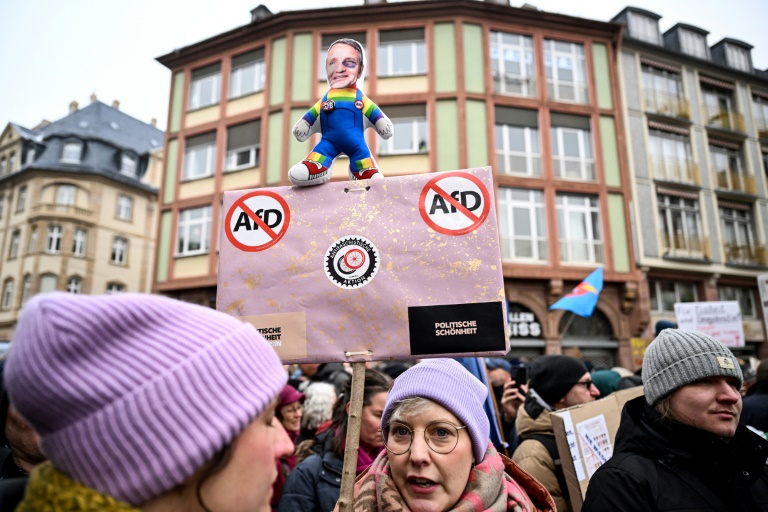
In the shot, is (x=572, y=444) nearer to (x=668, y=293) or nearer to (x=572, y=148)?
(x=572, y=148)

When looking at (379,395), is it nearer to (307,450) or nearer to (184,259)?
(307,450)

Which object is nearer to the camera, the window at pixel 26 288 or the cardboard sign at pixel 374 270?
the cardboard sign at pixel 374 270

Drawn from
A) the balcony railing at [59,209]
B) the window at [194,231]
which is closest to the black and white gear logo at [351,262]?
the window at [194,231]

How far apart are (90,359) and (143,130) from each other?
39681 mm

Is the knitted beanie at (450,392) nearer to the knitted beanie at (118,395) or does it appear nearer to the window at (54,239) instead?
the knitted beanie at (118,395)

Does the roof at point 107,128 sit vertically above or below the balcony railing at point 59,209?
above

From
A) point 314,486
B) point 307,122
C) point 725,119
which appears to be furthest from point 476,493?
point 725,119

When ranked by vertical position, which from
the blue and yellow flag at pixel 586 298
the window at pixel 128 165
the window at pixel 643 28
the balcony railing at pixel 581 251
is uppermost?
the window at pixel 643 28

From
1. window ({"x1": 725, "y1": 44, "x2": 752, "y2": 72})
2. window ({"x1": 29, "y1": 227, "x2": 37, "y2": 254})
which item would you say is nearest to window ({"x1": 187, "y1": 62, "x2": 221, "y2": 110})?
window ({"x1": 29, "y1": 227, "x2": 37, "y2": 254})

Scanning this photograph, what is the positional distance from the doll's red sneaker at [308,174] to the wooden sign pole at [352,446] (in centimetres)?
76

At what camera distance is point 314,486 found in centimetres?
279

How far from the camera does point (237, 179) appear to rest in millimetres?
17078

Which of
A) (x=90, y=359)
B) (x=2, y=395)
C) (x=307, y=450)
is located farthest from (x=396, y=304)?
(x=307, y=450)

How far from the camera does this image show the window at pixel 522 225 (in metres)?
15.8
